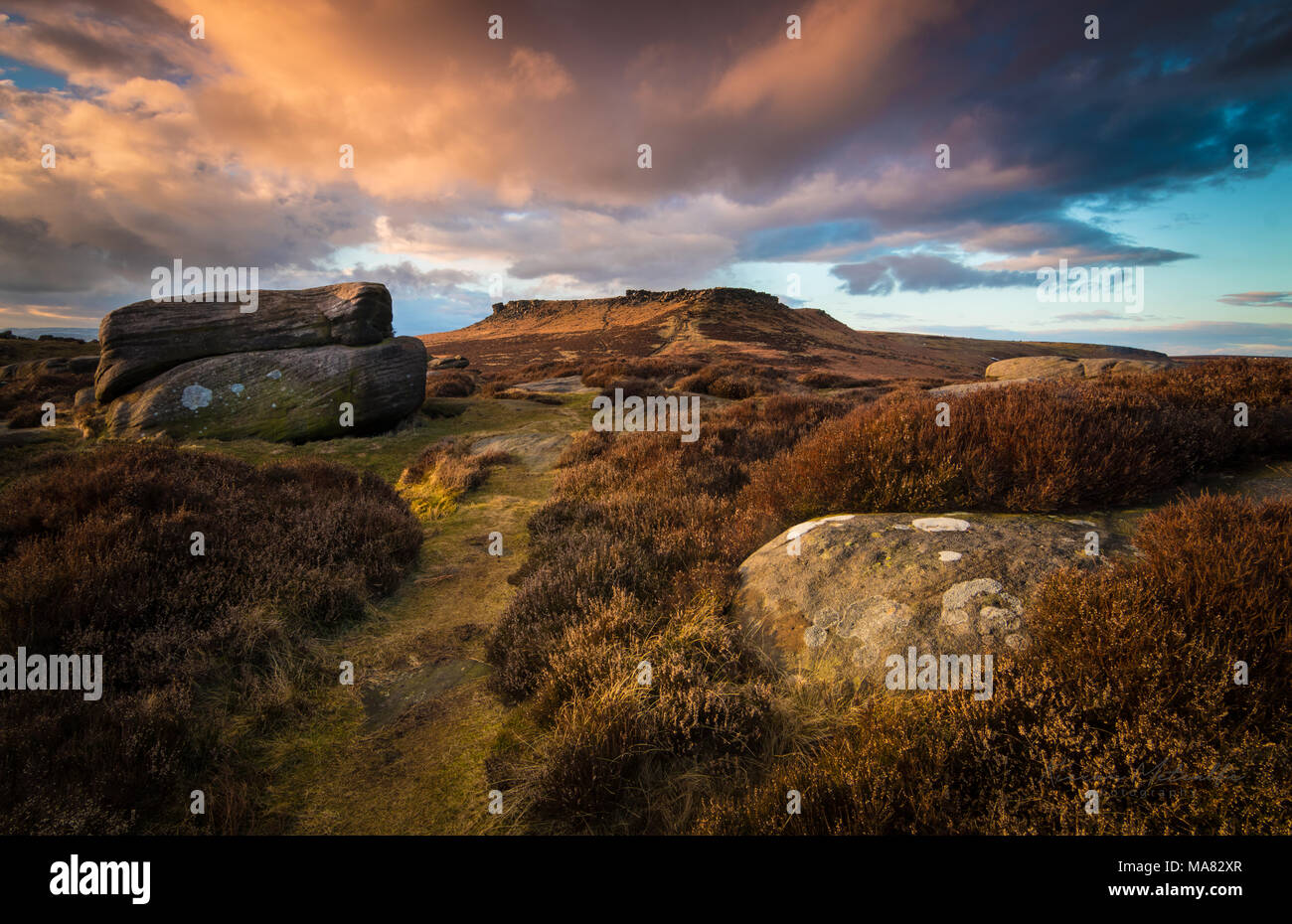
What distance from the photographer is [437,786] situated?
2.99 m

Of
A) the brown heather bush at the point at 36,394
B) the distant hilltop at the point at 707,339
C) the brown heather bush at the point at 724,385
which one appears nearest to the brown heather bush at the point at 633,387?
the brown heather bush at the point at 724,385

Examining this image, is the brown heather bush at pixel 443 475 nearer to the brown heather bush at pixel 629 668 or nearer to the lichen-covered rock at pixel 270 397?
the brown heather bush at pixel 629 668

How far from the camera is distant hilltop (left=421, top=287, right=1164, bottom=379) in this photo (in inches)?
2362

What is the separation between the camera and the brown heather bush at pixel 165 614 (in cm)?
260

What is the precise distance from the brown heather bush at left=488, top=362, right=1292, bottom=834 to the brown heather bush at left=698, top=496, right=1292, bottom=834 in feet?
0.04

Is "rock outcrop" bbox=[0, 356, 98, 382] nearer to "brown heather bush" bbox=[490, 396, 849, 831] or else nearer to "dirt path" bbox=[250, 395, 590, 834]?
"dirt path" bbox=[250, 395, 590, 834]

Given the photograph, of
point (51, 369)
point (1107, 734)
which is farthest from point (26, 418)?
point (1107, 734)

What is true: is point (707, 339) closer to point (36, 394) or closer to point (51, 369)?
point (51, 369)

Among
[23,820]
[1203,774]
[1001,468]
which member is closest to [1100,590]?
[1203,774]

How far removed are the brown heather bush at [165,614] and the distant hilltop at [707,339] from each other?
4215cm

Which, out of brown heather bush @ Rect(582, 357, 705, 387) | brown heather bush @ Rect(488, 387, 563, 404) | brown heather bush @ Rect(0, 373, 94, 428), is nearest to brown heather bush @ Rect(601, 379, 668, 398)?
brown heather bush @ Rect(582, 357, 705, 387)

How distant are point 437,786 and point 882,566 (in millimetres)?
3356

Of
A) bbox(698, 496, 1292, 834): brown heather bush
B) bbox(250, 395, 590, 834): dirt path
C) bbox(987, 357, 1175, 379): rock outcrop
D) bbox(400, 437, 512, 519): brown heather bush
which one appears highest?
bbox(987, 357, 1175, 379): rock outcrop

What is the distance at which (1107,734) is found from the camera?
2.32m
